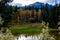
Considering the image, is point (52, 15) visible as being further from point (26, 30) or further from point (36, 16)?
point (26, 30)

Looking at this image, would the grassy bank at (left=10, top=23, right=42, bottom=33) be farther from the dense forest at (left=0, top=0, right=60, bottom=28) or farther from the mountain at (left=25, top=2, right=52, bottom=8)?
the mountain at (left=25, top=2, right=52, bottom=8)

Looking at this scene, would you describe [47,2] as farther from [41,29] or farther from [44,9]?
[41,29]

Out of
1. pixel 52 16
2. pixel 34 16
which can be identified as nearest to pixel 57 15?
pixel 52 16

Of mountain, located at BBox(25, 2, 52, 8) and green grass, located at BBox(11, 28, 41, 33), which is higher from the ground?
mountain, located at BBox(25, 2, 52, 8)

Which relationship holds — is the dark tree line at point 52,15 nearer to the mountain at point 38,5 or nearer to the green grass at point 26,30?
the mountain at point 38,5

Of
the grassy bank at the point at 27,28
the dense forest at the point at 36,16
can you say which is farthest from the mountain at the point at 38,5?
the grassy bank at the point at 27,28

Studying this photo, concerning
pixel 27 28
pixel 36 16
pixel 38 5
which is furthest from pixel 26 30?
pixel 38 5

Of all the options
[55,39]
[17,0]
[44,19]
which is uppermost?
[17,0]

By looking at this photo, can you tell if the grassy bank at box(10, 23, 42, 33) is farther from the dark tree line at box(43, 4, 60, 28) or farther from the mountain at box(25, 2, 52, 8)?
the mountain at box(25, 2, 52, 8)

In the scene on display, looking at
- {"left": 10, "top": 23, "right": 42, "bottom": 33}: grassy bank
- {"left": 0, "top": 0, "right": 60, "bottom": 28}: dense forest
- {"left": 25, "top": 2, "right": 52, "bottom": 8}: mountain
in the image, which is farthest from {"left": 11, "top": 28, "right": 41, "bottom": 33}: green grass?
{"left": 25, "top": 2, "right": 52, "bottom": 8}: mountain

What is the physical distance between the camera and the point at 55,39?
4.02 m

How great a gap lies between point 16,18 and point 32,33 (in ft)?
1.03

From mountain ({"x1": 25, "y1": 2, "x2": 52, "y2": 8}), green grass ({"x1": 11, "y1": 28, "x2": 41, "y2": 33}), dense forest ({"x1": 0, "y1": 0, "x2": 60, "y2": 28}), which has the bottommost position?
green grass ({"x1": 11, "y1": 28, "x2": 41, "y2": 33})

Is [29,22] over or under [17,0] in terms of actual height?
under
